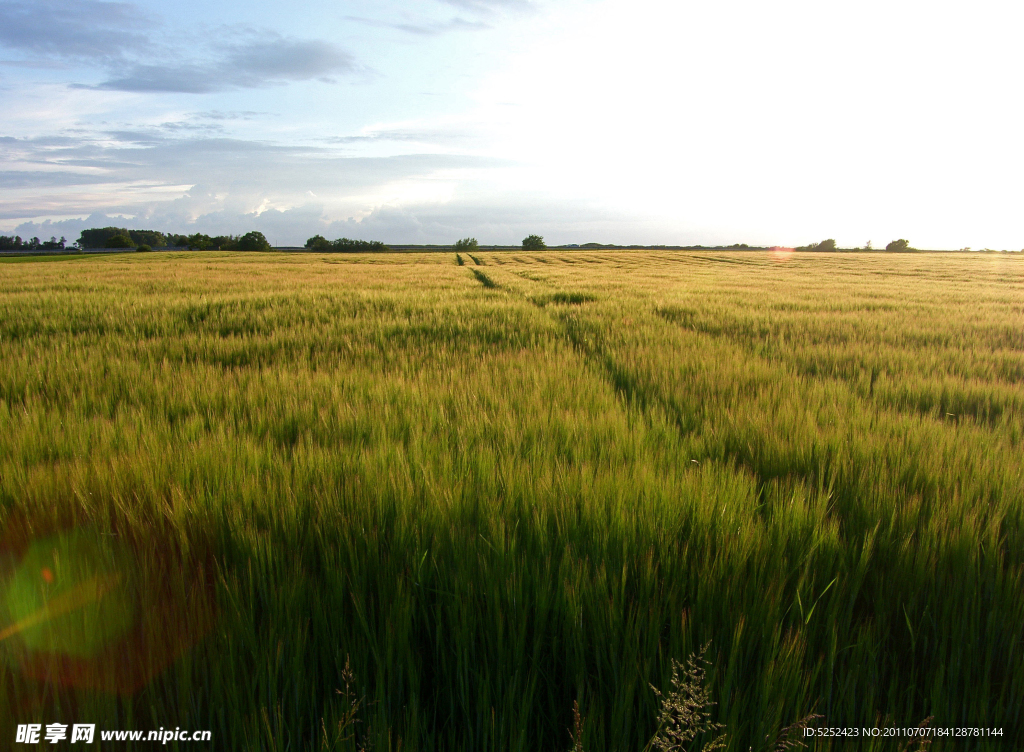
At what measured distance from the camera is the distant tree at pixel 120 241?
9294cm

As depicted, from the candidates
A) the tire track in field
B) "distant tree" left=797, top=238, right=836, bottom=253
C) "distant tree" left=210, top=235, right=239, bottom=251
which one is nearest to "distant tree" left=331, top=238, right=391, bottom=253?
"distant tree" left=210, top=235, right=239, bottom=251

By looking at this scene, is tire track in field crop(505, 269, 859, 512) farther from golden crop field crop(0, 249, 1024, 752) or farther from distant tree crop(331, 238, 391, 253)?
distant tree crop(331, 238, 391, 253)

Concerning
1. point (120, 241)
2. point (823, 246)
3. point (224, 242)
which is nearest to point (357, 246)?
point (224, 242)

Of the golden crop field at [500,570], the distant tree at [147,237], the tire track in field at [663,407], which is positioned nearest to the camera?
the golden crop field at [500,570]

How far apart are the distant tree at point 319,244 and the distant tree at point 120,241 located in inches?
1292

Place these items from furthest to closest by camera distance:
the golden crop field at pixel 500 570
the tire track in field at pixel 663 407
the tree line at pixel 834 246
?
the tree line at pixel 834 246, the tire track in field at pixel 663 407, the golden crop field at pixel 500 570

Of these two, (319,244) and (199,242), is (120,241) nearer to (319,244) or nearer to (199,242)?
(199,242)

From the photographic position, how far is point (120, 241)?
93.3m

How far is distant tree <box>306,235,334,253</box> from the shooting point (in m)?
94.2

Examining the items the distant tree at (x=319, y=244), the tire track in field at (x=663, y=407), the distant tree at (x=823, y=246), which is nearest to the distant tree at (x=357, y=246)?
the distant tree at (x=319, y=244)

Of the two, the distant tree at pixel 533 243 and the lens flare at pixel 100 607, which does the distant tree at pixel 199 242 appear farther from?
the lens flare at pixel 100 607

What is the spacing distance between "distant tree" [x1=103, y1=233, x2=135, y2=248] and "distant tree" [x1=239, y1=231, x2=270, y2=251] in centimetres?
2164

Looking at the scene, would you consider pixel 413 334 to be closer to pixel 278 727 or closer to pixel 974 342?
pixel 278 727

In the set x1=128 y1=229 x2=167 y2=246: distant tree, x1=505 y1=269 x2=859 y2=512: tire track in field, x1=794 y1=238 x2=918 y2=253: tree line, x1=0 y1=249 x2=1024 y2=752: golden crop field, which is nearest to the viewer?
x1=0 y1=249 x2=1024 y2=752: golden crop field
